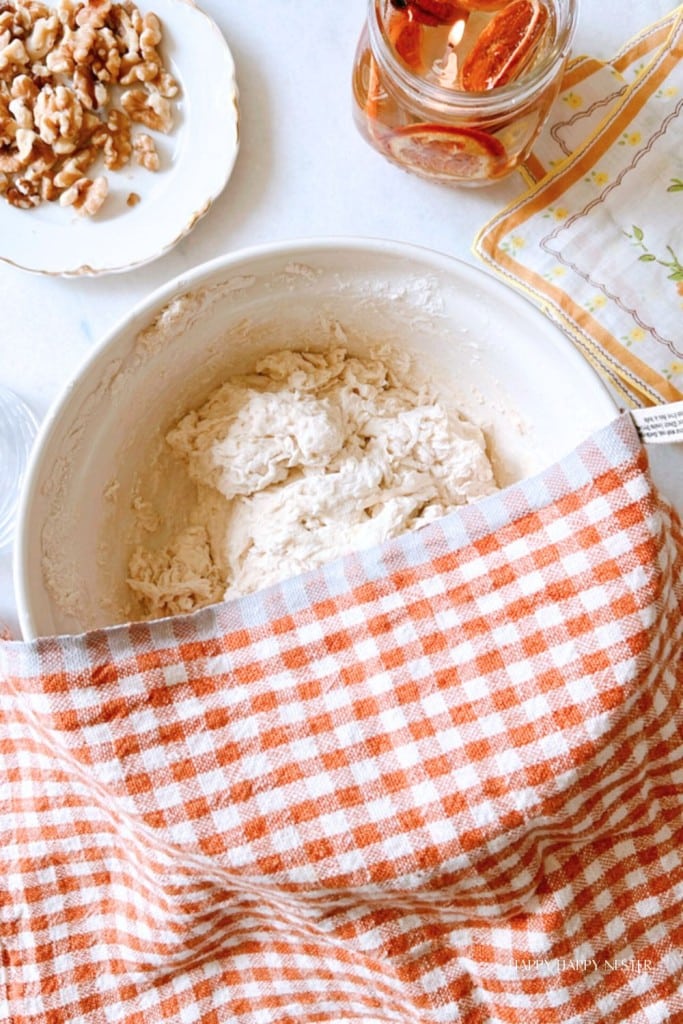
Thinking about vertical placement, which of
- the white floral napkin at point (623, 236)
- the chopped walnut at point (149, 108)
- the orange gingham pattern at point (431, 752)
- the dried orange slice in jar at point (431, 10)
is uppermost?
the dried orange slice in jar at point (431, 10)

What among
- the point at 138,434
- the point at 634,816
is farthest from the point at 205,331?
the point at 634,816

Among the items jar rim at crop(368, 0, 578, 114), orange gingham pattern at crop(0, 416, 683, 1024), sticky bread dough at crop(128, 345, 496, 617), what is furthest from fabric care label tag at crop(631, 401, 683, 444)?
jar rim at crop(368, 0, 578, 114)

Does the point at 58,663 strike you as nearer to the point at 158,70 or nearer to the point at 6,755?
the point at 6,755

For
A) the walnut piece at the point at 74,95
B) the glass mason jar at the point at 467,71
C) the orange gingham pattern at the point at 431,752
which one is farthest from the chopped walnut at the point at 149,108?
the orange gingham pattern at the point at 431,752

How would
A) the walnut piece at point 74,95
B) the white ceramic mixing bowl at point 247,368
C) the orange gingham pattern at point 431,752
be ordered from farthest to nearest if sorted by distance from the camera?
the walnut piece at point 74,95 → the white ceramic mixing bowl at point 247,368 → the orange gingham pattern at point 431,752

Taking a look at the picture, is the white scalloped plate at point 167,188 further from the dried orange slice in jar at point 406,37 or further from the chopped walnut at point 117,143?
the dried orange slice in jar at point 406,37
